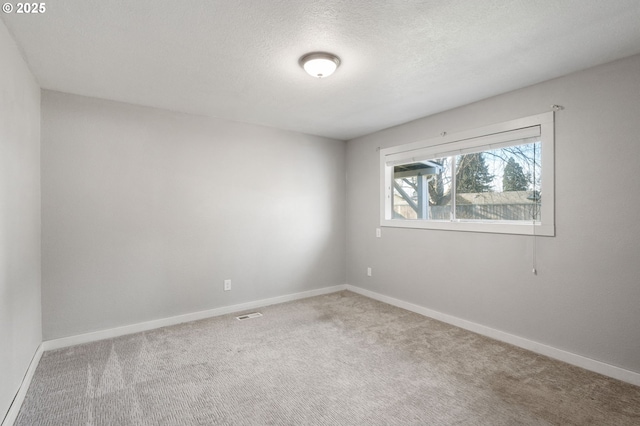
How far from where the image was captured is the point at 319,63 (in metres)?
2.30

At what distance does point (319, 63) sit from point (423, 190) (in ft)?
7.60

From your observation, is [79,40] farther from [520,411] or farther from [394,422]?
[520,411]

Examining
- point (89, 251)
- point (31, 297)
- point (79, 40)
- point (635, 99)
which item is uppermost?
point (79, 40)

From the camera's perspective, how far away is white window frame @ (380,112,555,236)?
2.75 meters

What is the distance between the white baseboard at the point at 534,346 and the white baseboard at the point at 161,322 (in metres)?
1.46

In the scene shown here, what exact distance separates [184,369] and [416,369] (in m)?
1.87

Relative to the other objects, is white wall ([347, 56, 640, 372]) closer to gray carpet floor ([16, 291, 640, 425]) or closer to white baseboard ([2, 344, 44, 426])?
gray carpet floor ([16, 291, 640, 425])

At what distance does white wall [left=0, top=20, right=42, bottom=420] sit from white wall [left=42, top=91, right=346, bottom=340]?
225 millimetres

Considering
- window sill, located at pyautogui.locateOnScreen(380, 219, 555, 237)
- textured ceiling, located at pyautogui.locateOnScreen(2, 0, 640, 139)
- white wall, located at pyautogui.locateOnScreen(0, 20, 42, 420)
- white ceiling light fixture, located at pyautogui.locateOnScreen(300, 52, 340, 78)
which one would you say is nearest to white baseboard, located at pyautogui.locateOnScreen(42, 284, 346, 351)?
white wall, located at pyautogui.locateOnScreen(0, 20, 42, 420)

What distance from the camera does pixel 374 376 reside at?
241cm

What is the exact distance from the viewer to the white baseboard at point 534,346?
93.0 inches

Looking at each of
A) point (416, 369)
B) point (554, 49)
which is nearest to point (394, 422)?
point (416, 369)

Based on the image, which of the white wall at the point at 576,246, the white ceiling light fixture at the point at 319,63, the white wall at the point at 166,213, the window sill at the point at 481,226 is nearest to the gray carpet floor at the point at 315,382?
the white wall at the point at 576,246

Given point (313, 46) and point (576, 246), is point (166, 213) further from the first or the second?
point (576, 246)
